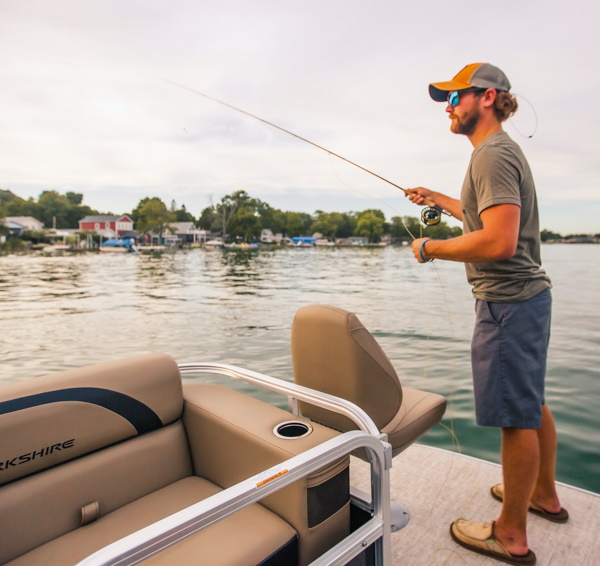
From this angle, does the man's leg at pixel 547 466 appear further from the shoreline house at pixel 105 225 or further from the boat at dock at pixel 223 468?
the shoreline house at pixel 105 225

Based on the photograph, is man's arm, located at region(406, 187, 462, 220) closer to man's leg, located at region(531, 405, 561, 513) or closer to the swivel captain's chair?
the swivel captain's chair

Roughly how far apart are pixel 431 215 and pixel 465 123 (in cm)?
56

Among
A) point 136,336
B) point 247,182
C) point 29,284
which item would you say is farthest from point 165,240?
point 136,336

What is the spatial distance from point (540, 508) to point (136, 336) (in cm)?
967

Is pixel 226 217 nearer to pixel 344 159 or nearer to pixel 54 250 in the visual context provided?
pixel 54 250

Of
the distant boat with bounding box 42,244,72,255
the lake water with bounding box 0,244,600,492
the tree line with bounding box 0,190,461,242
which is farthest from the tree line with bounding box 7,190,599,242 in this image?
the lake water with bounding box 0,244,600,492

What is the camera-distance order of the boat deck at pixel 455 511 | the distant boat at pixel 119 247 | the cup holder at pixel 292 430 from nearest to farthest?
the cup holder at pixel 292 430
the boat deck at pixel 455 511
the distant boat at pixel 119 247

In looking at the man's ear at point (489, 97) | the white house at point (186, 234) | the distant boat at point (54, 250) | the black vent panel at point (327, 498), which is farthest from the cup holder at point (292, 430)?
the white house at point (186, 234)

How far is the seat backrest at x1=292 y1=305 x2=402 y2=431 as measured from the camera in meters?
1.85

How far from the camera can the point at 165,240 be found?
346 feet

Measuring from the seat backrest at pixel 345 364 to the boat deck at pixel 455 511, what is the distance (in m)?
0.66

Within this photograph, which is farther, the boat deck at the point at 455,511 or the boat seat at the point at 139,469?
the boat deck at the point at 455,511

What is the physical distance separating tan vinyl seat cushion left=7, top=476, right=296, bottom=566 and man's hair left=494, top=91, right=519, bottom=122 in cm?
184

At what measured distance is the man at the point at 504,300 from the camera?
176 cm
